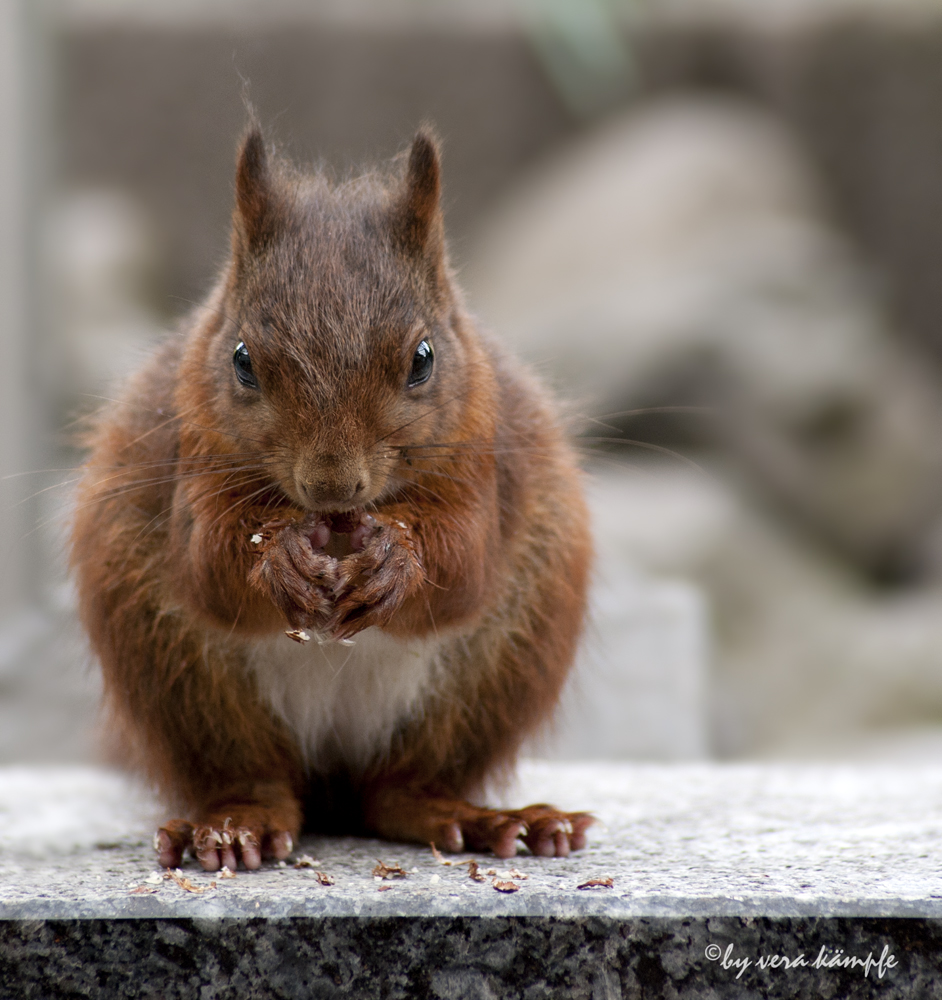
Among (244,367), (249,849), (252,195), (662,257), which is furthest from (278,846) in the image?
(662,257)

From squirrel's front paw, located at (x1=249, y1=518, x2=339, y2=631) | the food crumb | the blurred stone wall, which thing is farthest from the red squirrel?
the blurred stone wall

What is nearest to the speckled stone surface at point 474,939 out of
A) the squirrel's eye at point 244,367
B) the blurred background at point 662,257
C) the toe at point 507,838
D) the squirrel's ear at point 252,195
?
the toe at point 507,838

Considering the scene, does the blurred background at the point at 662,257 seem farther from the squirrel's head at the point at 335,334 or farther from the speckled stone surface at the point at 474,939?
the speckled stone surface at the point at 474,939

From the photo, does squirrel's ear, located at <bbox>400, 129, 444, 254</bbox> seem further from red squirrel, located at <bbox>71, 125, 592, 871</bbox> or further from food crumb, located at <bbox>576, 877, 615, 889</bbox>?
food crumb, located at <bbox>576, 877, 615, 889</bbox>

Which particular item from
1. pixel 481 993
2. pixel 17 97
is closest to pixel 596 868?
pixel 481 993

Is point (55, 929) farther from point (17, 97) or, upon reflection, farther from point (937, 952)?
point (17, 97)

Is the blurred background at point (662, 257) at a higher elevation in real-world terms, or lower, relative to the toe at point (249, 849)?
higher

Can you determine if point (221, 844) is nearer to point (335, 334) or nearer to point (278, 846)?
point (278, 846)
